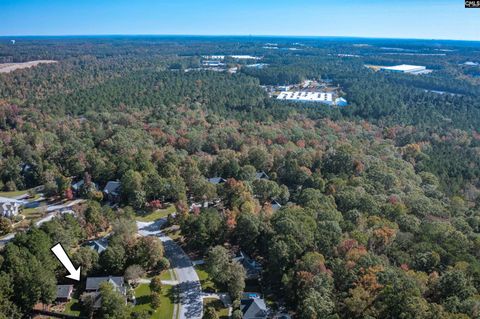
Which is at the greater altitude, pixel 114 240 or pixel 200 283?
pixel 114 240

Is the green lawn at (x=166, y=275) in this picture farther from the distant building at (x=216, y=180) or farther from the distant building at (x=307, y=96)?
the distant building at (x=307, y=96)

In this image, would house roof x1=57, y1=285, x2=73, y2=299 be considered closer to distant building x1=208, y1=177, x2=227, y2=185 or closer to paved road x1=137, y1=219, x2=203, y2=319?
paved road x1=137, y1=219, x2=203, y2=319

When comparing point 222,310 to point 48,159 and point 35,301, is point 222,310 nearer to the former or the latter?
point 35,301

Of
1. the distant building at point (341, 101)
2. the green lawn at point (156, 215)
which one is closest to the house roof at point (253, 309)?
the green lawn at point (156, 215)

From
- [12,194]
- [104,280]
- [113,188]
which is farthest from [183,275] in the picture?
[12,194]

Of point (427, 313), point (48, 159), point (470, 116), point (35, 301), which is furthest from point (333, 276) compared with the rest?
point (470, 116)
